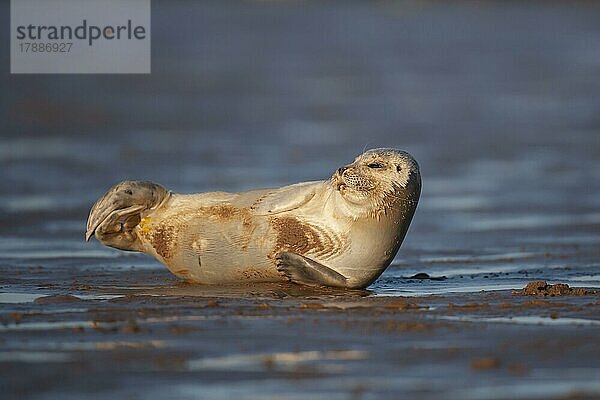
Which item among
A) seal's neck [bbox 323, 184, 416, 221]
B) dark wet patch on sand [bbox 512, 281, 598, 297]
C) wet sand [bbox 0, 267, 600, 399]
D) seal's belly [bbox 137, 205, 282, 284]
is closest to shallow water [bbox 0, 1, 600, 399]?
wet sand [bbox 0, 267, 600, 399]

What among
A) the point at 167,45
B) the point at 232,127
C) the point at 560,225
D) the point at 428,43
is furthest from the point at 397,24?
the point at 560,225

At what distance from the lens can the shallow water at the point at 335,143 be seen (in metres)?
6.22

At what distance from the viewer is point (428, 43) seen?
72.2 feet

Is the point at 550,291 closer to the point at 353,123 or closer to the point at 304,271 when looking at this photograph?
the point at 304,271

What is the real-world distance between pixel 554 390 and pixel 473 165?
8.14 m

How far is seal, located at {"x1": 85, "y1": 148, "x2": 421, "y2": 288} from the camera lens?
24.7 feet

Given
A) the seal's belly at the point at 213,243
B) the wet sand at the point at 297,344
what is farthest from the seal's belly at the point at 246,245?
the wet sand at the point at 297,344

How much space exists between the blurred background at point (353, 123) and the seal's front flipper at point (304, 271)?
53 cm

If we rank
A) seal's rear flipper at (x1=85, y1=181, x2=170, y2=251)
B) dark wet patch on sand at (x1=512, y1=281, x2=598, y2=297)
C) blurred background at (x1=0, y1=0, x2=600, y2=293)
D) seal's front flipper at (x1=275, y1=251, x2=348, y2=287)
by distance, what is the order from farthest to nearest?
blurred background at (x1=0, y1=0, x2=600, y2=293), seal's rear flipper at (x1=85, y1=181, x2=170, y2=251), seal's front flipper at (x1=275, y1=251, x2=348, y2=287), dark wet patch on sand at (x1=512, y1=281, x2=598, y2=297)

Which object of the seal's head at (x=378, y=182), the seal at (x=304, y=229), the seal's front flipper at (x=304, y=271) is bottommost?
the seal's front flipper at (x=304, y=271)

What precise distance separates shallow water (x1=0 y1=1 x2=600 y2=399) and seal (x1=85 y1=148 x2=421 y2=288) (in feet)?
0.67

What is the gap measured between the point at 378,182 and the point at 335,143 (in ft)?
23.7

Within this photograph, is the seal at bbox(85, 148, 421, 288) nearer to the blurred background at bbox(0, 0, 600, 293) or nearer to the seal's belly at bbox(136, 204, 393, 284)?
the seal's belly at bbox(136, 204, 393, 284)

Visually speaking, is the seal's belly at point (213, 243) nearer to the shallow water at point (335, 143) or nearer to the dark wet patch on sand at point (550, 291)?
the shallow water at point (335, 143)
